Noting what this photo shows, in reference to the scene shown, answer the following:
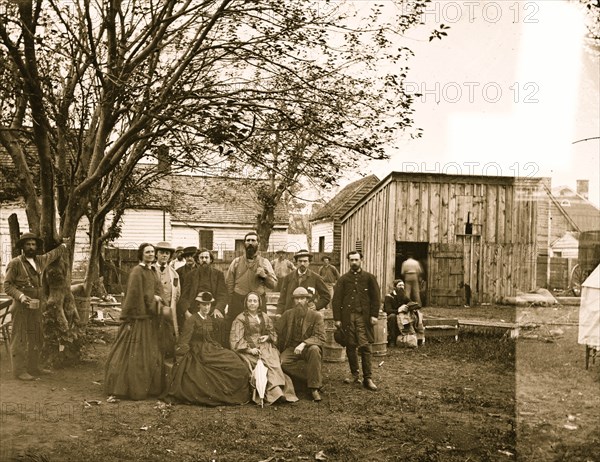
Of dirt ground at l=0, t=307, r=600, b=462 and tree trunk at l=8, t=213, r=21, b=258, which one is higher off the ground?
tree trunk at l=8, t=213, r=21, b=258

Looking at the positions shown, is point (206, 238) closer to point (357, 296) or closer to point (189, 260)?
point (189, 260)

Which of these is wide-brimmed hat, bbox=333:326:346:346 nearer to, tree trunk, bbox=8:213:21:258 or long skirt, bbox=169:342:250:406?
long skirt, bbox=169:342:250:406

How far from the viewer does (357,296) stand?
8.99 metres

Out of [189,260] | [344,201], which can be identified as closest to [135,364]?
[189,260]

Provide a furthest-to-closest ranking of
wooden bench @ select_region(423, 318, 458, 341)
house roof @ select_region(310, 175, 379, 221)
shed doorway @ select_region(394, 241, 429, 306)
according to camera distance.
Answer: shed doorway @ select_region(394, 241, 429, 306), house roof @ select_region(310, 175, 379, 221), wooden bench @ select_region(423, 318, 458, 341)

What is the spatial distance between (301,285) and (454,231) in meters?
9.47

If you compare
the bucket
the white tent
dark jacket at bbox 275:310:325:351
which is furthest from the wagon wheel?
the bucket

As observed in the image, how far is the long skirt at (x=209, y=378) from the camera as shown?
293 inches

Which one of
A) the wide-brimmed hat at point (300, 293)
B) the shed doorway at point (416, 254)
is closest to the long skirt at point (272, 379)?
the wide-brimmed hat at point (300, 293)

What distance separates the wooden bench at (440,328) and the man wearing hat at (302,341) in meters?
4.87

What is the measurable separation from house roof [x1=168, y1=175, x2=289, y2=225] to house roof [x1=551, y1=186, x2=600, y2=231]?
3578cm

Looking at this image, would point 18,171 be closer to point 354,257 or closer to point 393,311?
point 354,257

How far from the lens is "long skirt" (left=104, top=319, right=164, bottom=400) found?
296 inches

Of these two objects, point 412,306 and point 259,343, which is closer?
point 259,343
